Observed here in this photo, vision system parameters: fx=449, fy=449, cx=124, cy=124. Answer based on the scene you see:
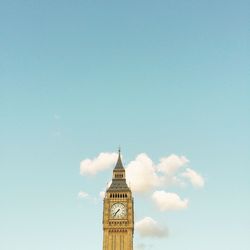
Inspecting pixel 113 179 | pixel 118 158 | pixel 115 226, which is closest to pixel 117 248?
pixel 115 226

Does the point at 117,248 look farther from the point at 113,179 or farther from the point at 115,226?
the point at 113,179

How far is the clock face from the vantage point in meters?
97.4

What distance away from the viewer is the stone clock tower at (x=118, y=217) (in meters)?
94.4

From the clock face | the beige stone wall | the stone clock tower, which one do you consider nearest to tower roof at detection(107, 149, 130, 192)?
the stone clock tower

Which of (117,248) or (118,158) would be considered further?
(118,158)

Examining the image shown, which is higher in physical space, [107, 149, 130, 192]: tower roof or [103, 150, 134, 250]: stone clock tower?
[107, 149, 130, 192]: tower roof

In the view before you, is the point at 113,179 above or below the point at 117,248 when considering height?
above

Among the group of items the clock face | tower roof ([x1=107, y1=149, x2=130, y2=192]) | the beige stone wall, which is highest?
tower roof ([x1=107, y1=149, x2=130, y2=192])

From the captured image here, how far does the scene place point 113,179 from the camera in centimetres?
10506

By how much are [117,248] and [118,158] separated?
2436 cm

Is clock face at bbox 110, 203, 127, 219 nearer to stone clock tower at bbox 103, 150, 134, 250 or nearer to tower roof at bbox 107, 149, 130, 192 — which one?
stone clock tower at bbox 103, 150, 134, 250

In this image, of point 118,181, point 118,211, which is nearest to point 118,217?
point 118,211

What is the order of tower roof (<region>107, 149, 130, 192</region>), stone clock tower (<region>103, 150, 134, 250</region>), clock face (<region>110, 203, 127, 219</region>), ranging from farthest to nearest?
tower roof (<region>107, 149, 130, 192</region>), clock face (<region>110, 203, 127, 219</region>), stone clock tower (<region>103, 150, 134, 250</region>)

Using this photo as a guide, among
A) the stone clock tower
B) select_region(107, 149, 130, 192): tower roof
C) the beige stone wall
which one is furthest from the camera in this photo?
select_region(107, 149, 130, 192): tower roof
